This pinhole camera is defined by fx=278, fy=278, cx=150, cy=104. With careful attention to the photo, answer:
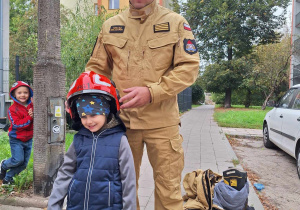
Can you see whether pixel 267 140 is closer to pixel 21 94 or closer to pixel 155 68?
pixel 21 94

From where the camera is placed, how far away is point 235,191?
323 centimetres

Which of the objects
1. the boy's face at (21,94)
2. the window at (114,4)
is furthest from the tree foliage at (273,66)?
the boy's face at (21,94)

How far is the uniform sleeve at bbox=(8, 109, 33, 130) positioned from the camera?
3.85 meters

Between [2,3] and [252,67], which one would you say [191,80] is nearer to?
[2,3]

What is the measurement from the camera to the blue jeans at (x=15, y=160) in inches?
150

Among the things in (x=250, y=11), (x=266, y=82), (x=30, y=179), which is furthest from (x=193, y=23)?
(x=30, y=179)

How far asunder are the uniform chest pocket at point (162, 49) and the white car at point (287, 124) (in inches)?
160

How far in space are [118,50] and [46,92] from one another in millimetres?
1573

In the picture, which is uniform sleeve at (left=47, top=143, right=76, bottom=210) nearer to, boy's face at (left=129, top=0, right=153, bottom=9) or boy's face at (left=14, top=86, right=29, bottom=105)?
boy's face at (left=129, top=0, right=153, bottom=9)

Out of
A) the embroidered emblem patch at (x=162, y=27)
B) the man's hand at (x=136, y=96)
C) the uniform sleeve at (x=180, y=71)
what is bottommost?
the man's hand at (x=136, y=96)

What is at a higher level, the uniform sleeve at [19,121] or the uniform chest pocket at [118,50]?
the uniform chest pocket at [118,50]

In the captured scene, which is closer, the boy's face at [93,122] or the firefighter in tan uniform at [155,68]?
the boy's face at [93,122]

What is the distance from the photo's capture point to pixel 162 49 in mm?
2008

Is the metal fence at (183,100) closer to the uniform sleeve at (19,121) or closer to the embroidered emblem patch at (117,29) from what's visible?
the uniform sleeve at (19,121)
